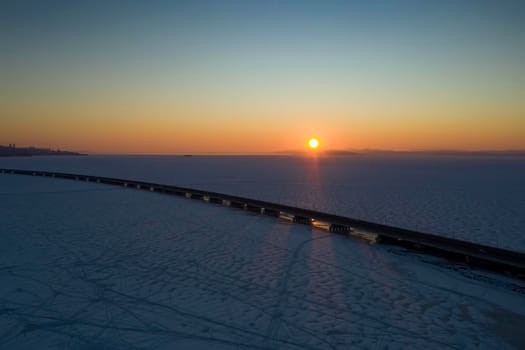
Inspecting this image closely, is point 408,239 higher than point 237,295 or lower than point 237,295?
higher

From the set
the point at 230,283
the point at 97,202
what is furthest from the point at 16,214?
the point at 230,283

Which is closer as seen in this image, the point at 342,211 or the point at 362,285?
the point at 362,285

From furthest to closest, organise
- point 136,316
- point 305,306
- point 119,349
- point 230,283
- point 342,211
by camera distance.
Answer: point 342,211
point 230,283
point 305,306
point 136,316
point 119,349

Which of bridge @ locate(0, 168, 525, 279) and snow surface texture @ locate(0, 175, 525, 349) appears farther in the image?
bridge @ locate(0, 168, 525, 279)

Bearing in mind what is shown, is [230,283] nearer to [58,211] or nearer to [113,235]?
[113,235]

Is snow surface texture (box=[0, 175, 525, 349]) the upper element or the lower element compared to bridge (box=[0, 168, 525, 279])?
lower

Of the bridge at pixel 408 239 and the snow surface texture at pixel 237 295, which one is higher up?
the bridge at pixel 408 239

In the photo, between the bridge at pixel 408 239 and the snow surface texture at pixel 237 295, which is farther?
the bridge at pixel 408 239

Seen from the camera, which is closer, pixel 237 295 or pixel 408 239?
pixel 237 295
